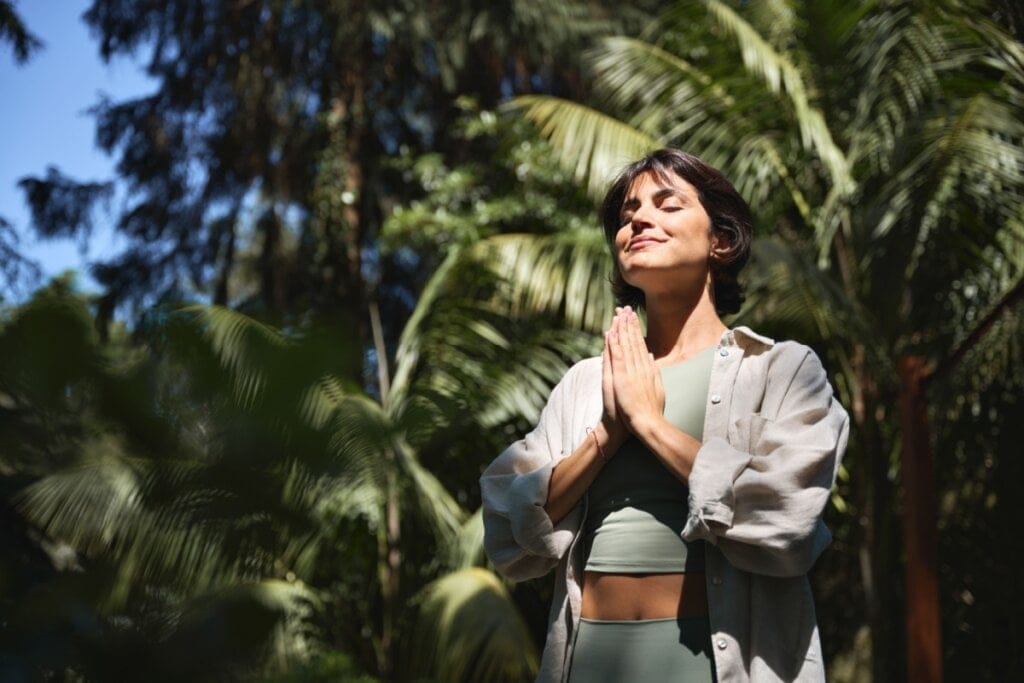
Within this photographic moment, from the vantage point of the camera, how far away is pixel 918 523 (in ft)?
12.2

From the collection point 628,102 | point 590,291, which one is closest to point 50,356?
point 590,291

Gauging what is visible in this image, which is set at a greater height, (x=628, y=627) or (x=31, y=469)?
(x=31, y=469)

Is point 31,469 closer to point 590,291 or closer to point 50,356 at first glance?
point 50,356

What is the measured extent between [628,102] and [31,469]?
7788 millimetres

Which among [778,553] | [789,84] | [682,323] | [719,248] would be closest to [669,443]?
[778,553]

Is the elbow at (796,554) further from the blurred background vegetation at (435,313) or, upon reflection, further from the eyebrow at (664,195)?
the eyebrow at (664,195)

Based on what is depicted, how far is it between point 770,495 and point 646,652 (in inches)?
9.3

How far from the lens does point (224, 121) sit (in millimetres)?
10695

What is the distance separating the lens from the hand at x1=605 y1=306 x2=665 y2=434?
1387 millimetres

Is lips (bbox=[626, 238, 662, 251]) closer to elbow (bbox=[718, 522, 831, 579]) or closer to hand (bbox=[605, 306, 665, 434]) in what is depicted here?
hand (bbox=[605, 306, 665, 434])

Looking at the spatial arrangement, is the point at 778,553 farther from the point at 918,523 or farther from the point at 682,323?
the point at 918,523

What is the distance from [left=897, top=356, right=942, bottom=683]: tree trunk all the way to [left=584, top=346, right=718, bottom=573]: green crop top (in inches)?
97.0

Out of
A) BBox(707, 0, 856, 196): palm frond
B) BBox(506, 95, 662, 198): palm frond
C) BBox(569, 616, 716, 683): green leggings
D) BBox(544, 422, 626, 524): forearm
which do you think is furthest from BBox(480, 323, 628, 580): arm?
BBox(506, 95, 662, 198): palm frond

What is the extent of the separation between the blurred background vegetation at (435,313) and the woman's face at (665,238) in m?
0.40
